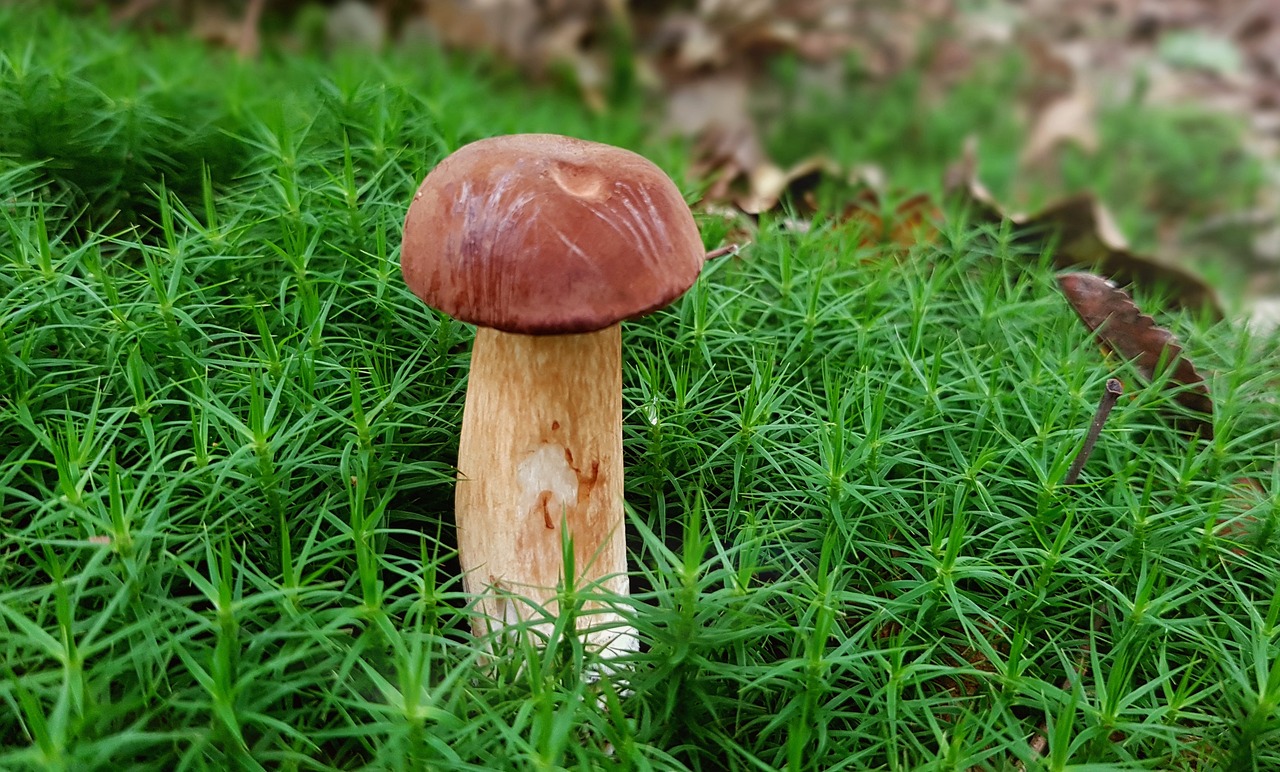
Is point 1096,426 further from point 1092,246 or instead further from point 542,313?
point 1092,246

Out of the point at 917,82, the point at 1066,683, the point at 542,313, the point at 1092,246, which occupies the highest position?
the point at 542,313

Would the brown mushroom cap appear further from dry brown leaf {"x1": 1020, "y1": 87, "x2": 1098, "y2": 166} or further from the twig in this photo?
dry brown leaf {"x1": 1020, "y1": 87, "x2": 1098, "y2": 166}

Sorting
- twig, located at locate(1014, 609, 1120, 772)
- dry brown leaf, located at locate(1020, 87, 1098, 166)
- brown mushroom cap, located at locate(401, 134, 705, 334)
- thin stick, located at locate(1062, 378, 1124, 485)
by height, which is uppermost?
brown mushroom cap, located at locate(401, 134, 705, 334)

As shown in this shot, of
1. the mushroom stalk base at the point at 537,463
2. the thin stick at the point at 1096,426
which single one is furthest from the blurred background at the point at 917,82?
the mushroom stalk base at the point at 537,463

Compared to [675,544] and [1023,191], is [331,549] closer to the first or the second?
[675,544]

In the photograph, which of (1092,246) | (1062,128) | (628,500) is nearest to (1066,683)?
(628,500)

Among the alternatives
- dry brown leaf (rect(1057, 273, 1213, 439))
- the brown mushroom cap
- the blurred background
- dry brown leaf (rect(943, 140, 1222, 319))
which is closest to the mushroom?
the brown mushroom cap

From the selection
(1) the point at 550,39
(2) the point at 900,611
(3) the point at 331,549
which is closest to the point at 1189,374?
(2) the point at 900,611
